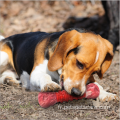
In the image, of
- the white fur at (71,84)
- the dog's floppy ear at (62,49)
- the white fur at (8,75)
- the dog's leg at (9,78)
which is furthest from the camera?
the white fur at (8,75)

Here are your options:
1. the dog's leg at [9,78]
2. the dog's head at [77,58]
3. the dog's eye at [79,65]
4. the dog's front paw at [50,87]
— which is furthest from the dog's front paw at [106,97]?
the dog's leg at [9,78]

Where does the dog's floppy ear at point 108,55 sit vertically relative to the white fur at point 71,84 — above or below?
above

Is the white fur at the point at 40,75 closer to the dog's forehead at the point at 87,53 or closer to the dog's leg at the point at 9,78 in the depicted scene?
the dog's forehead at the point at 87,53

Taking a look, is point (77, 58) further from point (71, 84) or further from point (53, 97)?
point (53, 97)

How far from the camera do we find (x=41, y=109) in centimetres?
279

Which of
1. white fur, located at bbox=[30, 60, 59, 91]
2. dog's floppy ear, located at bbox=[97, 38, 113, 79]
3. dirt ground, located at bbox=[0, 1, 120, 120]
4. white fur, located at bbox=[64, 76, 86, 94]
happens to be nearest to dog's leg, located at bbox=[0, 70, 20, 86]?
dirt ground, located at bbox=[0, 1, 120, 120]

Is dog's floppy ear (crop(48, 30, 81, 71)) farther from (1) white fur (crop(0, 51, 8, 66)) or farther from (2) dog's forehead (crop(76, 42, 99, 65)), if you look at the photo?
(1) white fur (crop(0, 51, 8, 66))

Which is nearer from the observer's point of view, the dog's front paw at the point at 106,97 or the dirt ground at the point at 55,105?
the dirt ground at the point at 55,105

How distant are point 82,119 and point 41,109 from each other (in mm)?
630

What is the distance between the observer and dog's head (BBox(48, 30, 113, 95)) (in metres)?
2.79

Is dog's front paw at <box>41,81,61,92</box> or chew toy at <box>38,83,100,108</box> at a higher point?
dog's front paw at <box>41,81,61,92</box>

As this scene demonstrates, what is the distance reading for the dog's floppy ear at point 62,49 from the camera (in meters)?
2.88

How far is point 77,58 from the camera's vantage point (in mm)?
2834

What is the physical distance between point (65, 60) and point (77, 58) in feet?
0.75
